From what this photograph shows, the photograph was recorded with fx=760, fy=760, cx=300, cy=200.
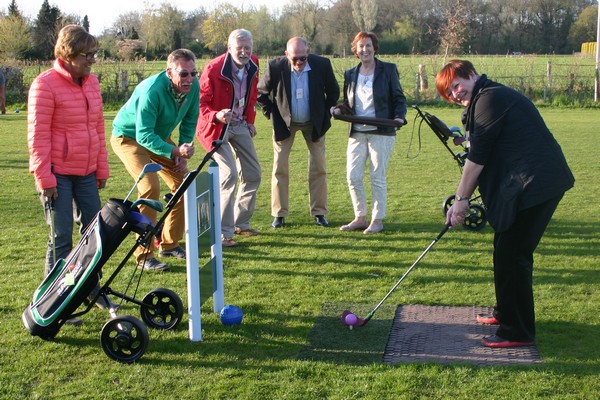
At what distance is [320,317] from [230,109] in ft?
9.94

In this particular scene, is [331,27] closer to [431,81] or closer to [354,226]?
[431,81]

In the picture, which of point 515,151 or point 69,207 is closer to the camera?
point 515,151

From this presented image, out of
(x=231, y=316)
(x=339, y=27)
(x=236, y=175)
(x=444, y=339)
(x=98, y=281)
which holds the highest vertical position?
(x=339, y=27)

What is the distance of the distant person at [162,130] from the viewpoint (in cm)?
632

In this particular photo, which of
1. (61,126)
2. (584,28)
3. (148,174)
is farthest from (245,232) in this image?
(584,28)

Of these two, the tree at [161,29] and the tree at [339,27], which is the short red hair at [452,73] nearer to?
the tree at [339,27]

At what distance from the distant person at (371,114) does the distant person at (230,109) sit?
3.29ft

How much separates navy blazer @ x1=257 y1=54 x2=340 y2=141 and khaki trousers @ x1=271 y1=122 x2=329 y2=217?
0.33 feet

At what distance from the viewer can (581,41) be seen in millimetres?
62094

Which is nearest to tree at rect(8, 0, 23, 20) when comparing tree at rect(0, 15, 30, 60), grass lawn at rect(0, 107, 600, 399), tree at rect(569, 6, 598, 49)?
tree at rect(0, 15, 30, 60)

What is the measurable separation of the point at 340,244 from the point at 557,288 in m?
2.41

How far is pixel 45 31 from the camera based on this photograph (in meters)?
54.8

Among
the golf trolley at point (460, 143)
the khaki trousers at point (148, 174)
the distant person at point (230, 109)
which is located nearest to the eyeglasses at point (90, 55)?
the khaki trousers at point (148, 174)

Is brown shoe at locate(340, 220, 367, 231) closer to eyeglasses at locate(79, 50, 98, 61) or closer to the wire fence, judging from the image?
eyeglasses at locate(79, 50, 98, 61)
